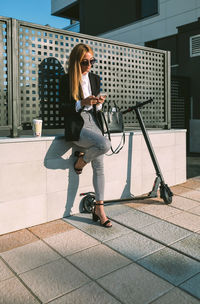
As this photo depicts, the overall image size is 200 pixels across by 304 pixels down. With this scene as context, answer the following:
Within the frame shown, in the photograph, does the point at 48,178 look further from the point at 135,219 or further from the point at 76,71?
the point at 76,71

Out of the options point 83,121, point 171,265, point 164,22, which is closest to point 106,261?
point 171,265

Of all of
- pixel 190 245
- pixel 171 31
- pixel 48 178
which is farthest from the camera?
pixel 171 31

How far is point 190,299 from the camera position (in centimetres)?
180

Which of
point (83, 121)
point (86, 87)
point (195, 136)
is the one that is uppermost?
point (86, 87)

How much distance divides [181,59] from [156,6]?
145 inches

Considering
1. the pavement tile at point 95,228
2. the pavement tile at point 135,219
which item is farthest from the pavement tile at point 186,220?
the pavement tile at point 95,228

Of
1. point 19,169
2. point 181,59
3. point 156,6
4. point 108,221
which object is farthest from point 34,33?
point 156,6

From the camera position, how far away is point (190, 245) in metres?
2.54

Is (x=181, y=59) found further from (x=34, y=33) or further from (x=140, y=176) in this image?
(x=34, y=33)

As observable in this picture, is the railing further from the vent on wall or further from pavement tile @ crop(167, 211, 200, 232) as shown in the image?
the vent on wall

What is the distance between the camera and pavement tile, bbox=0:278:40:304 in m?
1.79

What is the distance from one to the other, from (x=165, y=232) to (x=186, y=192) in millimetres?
1630

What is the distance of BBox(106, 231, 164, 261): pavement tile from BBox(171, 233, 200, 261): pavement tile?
0.55 feet

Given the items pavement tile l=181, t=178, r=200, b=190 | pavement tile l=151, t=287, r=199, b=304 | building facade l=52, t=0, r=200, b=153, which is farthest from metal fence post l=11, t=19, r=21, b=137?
building facade l=52, t=0, r=200, b=153
